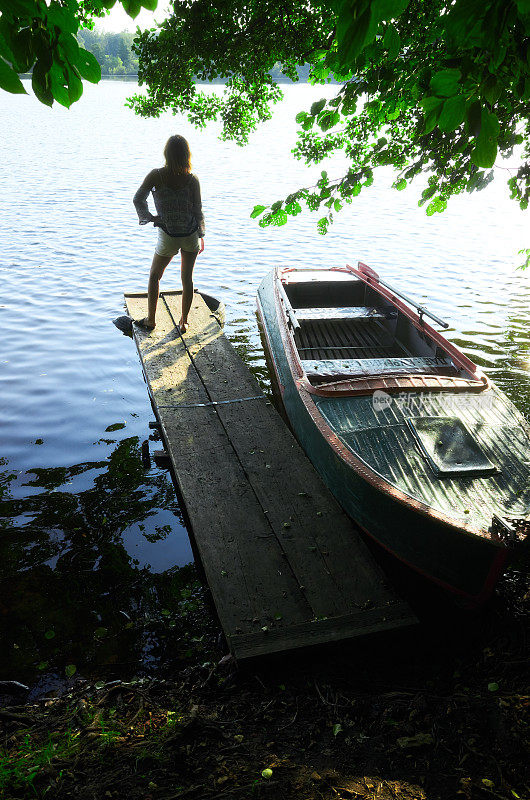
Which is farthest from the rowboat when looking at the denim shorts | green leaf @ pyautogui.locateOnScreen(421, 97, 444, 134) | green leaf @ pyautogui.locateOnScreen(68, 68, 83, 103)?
green leaf @ pyautogui.locateOnScreen(68, 68, 83, 103)

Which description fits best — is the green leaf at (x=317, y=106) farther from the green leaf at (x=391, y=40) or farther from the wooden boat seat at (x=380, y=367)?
the wooden boat seat at (x=380, y=367)

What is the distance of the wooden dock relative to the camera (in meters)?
3.88

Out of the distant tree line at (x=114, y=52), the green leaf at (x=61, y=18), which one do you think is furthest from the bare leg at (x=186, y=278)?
the distant tree line at (x=114, y=52)

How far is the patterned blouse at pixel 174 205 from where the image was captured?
7000 mm

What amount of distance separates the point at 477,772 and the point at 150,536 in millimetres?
3648

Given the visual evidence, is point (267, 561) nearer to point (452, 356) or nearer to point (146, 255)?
point (452, 356)

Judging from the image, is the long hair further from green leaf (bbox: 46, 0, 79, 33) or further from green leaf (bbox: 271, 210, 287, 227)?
green leaf (bbox: 46, 0, 79, 33)

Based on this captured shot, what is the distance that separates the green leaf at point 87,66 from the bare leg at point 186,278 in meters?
5.88

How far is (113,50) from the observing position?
10106cm

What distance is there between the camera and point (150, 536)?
18.6 feet

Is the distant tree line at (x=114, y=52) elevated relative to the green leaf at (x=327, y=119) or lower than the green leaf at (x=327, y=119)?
elevated

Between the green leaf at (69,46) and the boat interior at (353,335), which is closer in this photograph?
the green leaf at (69,46)

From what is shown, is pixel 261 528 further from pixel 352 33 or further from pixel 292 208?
pixel 352 33

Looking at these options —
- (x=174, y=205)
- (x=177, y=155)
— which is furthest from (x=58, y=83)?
(x=174, y=205)
